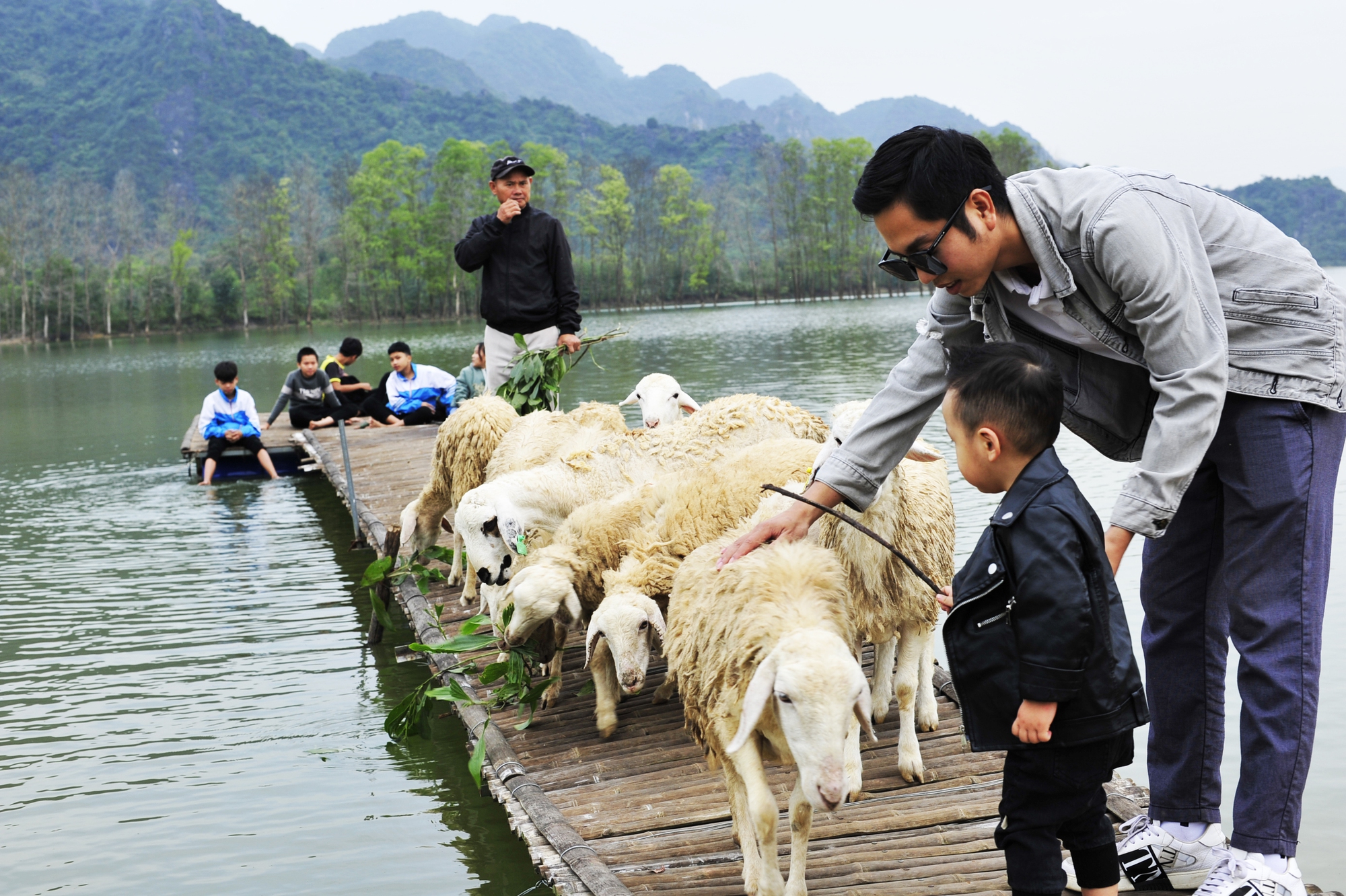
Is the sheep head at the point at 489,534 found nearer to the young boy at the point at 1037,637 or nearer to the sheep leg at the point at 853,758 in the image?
the sheep leg at the point at 853,758

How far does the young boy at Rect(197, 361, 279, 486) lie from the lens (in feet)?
49.7

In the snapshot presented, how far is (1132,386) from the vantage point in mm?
2916

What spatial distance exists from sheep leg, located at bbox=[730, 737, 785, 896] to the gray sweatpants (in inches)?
251

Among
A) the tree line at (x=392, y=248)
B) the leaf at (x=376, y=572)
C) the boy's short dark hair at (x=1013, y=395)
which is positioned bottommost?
the leaf at (x=376, y=572)

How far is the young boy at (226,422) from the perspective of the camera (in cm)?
1516

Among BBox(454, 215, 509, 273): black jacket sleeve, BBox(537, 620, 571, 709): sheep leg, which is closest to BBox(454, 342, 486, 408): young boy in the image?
BBox(454, 215, 509, 273): black jacket sleeve

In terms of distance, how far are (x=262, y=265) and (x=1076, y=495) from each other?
87.2 m

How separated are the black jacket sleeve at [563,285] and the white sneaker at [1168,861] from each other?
688cm

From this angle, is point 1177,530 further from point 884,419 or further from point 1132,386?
point 884,419

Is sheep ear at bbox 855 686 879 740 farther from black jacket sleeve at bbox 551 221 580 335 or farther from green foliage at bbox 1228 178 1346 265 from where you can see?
green foliage at bbox 1228 178 1346 265

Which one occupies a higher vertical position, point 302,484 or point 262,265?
point 262,265

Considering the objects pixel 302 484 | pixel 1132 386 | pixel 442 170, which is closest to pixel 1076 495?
pixel 1132 386

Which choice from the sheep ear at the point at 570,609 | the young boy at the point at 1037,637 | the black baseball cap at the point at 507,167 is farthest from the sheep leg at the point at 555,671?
the black baseball cap at the point at 507,167

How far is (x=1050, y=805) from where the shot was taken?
2656 mm
